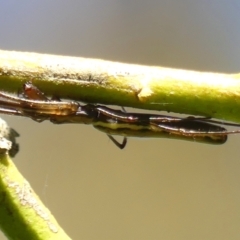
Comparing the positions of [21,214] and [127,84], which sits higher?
[127,84]

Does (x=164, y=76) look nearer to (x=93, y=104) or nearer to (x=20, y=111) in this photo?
(x=93, y=104)

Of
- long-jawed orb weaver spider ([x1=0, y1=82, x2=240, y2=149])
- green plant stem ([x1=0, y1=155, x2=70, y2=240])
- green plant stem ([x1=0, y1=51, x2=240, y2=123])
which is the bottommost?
green plant stem ([x1=0, y1=155, x2=70, y2=240])

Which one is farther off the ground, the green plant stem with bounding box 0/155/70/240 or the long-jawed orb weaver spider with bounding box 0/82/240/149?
the long-jawed orb weaver spider with bounding box 0/82/240/149

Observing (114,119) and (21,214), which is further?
(114,119)

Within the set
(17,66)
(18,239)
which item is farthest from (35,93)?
(18,239)

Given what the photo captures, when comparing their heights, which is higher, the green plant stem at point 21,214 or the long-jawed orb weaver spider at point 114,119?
the long-jawed orb weaver spider at point 114,119
